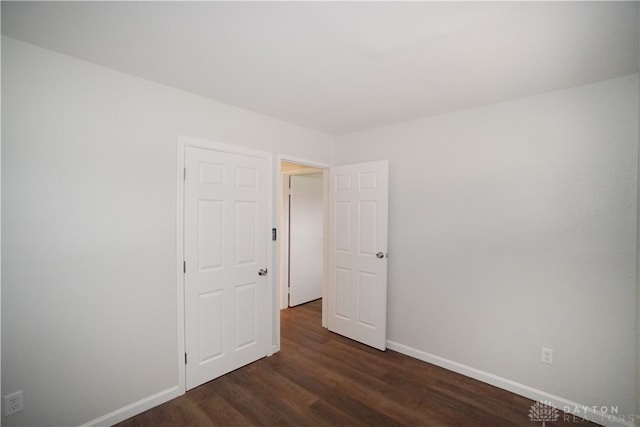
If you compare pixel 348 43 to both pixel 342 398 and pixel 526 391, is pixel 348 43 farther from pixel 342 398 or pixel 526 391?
pixel 526 391

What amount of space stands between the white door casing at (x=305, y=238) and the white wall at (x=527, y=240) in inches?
70.7

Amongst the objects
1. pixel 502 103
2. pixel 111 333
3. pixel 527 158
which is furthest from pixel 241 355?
pixel 502 103

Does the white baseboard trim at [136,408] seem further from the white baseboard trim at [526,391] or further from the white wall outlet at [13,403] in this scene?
the white baseboard trim at [526,391]

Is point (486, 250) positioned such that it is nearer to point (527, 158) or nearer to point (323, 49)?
point (527, 158)

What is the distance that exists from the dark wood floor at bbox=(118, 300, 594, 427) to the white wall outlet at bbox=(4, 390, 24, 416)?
1.98 ft

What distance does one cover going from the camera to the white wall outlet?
1.56 metres

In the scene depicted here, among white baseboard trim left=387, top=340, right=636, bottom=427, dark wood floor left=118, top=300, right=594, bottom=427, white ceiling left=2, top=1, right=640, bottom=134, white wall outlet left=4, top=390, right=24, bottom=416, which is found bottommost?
dark wood floor left=118, top=300, right=594, bottom=427

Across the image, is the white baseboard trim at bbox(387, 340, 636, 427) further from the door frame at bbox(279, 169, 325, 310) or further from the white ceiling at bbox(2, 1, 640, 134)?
the white ceiling at bbox(2, 1, 640, 134)

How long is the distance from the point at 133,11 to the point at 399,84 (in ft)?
5.54

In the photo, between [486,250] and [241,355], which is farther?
[241,355]

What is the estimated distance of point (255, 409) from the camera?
208cm

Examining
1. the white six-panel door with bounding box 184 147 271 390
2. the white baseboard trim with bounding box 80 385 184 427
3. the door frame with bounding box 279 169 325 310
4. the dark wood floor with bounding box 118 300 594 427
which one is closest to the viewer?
the white baseboard trim with bounding box 80 385 184 427

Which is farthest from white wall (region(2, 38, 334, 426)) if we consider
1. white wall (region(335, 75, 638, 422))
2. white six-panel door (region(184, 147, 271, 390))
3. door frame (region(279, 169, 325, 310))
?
white wall (region(335, 75, 638, 422))

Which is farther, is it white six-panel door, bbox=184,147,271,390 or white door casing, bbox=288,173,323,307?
white door casing, bbox=288,173,323,307
